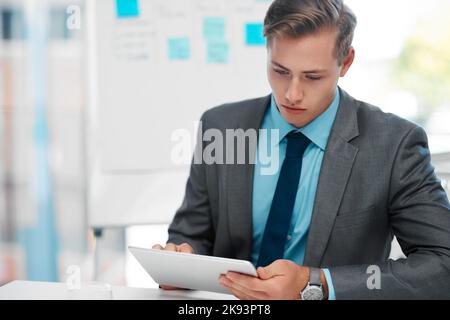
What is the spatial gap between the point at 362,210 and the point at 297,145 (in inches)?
9.8

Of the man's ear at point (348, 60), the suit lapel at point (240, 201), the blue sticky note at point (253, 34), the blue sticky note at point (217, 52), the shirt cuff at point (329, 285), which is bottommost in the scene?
the shirt cuff at point (329, 285)

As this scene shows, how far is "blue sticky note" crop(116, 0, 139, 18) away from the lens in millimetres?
2439

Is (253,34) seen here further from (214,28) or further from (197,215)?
(197,215)

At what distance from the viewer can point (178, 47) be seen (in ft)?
8.11

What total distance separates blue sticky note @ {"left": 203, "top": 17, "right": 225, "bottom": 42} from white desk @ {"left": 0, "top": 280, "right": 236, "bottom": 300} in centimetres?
129

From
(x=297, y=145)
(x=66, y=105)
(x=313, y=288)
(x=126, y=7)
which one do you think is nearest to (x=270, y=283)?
(x=313, y=288)

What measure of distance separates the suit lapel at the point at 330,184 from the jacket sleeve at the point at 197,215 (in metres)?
0.33

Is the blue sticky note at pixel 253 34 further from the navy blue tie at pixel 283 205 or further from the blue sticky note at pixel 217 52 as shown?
the navy blue tie at pixel 283 205

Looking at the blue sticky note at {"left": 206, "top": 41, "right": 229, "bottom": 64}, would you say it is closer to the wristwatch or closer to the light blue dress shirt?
the light blue dress shirt

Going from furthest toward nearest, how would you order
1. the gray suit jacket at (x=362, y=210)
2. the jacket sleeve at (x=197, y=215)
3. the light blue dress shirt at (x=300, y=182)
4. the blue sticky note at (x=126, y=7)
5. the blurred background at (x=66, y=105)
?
the blurred background at (x=66, y=105)
the blue sticky note at (x=126, y=7)
the jacket sleeve at (x=197, y=215)
the light blue dress shirt at (x=300, y=182)
the gray suit jacket at (x=362, y=210)

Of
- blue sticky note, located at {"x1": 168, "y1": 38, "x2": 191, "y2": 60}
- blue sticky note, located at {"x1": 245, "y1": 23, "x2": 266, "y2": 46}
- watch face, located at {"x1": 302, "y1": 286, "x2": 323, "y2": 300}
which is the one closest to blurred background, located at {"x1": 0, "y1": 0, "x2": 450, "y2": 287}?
blue sticky note, located at {"x1": 168, "y1": 38, "x2": 191, "y2": 60}

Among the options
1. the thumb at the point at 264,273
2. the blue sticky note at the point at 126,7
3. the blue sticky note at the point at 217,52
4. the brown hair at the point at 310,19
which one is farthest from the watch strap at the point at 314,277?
the blue sticky note at the point at 126,7

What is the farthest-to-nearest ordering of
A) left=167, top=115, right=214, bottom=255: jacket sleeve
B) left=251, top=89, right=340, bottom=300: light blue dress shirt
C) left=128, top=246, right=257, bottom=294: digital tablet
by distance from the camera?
left=167, top=115, right=214, bottom=255: jacket sleeve → left=251, top=89, right=340, bottom=300: light blue dress shirt → left=128, top=246, right=257, bottom=294: digital tablet

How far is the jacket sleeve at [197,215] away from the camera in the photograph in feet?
5.81
